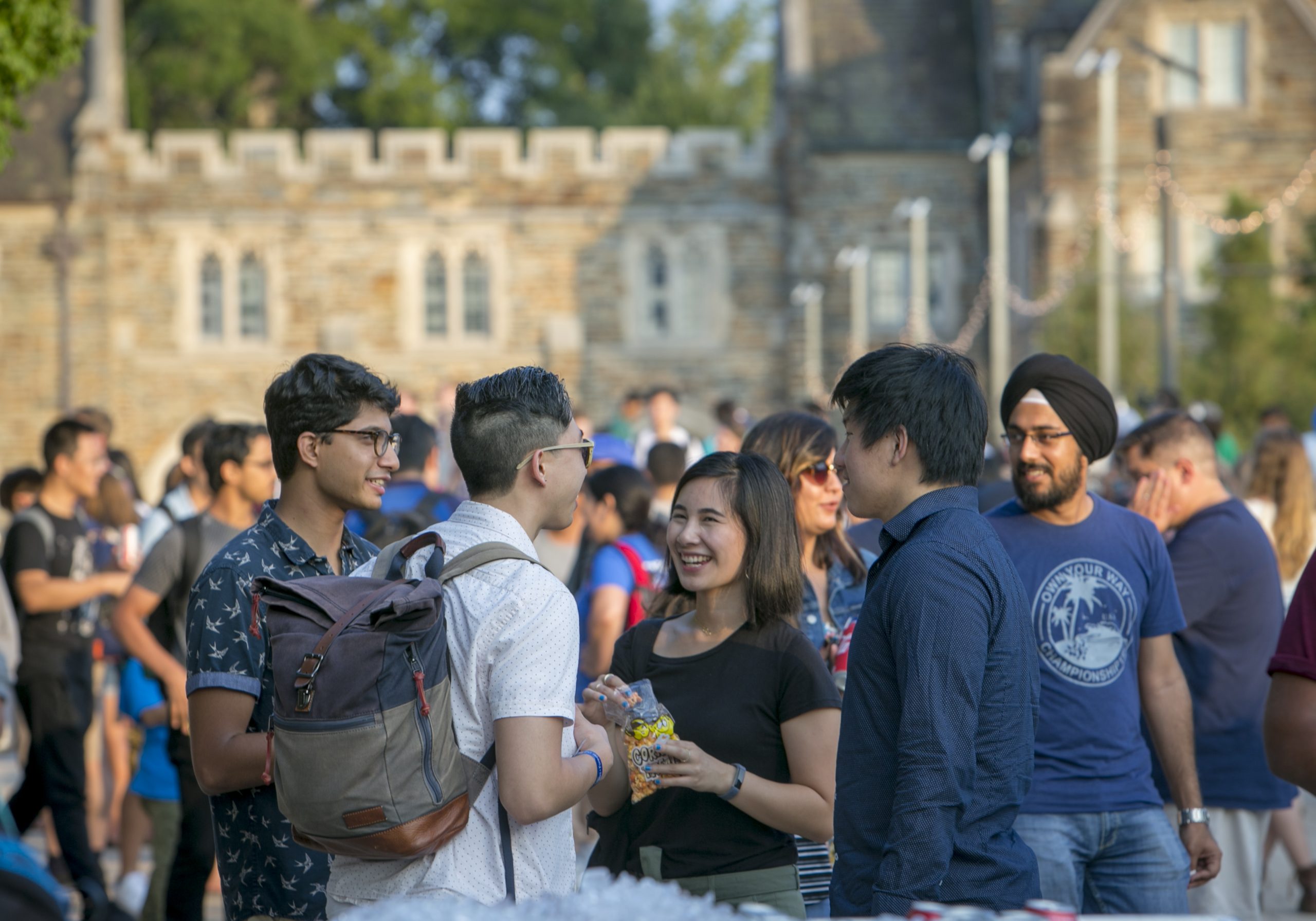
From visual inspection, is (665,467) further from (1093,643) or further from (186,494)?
(1093,643)

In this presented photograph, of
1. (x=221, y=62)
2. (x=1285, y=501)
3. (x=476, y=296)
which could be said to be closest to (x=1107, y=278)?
(x=1285, y=501)

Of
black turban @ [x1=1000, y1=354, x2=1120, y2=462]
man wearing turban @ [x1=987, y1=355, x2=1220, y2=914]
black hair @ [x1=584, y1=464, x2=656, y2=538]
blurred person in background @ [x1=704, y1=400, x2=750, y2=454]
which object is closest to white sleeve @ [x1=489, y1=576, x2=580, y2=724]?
man wearing turban @ [x1=987, y1=355, x2=1220, y2=914]

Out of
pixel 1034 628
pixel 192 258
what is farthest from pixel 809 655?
pixel 192 258

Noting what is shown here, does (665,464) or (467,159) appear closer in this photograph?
(665,464)

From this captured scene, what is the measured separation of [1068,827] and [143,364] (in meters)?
25.0

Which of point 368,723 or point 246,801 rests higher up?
point 368,723

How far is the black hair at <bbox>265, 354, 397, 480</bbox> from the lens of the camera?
11.1ft

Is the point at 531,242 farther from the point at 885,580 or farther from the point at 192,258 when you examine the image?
the point at 885,580

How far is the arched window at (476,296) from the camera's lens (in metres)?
26.6

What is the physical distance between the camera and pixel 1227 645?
4.62 m

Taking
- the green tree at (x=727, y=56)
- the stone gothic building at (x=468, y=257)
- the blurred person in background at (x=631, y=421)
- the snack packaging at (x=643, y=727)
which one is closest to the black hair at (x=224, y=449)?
the snack packaging at (x=643, y=727)

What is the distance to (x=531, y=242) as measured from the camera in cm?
2636

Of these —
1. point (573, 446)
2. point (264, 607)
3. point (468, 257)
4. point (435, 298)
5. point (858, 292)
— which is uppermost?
point (468, 257)

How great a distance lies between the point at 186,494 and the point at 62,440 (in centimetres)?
141
